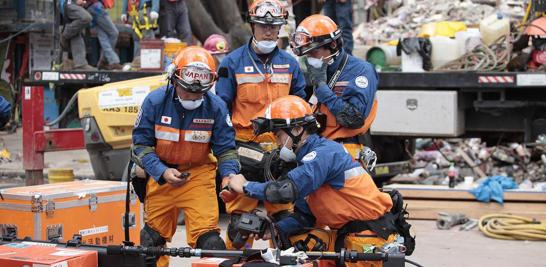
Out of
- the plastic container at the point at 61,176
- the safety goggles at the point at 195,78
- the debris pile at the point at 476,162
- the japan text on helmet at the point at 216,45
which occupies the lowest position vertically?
the debris pile at the point at 476,162

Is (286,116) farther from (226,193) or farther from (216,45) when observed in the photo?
(216,45)

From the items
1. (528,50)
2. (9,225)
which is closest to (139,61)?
(528,50)

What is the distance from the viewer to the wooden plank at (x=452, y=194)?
11.8 metres

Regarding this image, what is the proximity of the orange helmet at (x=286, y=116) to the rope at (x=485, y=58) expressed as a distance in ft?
17.9

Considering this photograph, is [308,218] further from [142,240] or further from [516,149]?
[516,149]

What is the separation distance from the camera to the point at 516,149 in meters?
16.2

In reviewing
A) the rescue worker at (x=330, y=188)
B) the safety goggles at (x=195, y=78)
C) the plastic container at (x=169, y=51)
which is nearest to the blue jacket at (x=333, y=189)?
the rescue worker at (x=330, y=188)

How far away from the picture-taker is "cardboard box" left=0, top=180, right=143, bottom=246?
8.25 meters

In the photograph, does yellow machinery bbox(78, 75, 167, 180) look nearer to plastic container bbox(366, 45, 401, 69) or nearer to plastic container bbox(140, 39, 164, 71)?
plastic container bbox(140, 39, 164, 71)

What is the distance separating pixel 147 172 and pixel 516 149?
31.2ft

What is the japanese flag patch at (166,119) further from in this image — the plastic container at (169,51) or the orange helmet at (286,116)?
the plastic container at (169,51)

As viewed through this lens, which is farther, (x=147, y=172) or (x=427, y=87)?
(x=427, y=87)

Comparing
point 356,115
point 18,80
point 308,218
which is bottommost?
point 18,80

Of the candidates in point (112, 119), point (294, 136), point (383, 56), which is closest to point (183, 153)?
point (294, 136)
